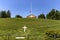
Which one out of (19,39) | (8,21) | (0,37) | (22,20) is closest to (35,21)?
(22,20)

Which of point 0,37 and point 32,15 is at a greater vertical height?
point 32,15

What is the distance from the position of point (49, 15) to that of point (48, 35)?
173ft

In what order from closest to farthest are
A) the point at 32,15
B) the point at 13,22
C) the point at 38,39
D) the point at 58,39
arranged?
the point at 58,39
the point at 38,39
the point at 13,22
the point at 32,15

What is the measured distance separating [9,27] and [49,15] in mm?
42746

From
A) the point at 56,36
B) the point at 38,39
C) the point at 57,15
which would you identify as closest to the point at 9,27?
the point at 38,39

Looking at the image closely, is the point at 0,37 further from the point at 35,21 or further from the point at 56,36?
the point at 35,21

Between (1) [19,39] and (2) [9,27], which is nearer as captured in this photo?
(1) [19,39]

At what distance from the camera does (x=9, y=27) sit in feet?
125

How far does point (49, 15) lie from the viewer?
259ft

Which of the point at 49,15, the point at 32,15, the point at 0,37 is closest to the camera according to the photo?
the point at 0,37

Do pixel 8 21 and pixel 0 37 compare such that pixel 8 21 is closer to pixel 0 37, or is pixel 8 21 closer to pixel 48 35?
pixel 0 37

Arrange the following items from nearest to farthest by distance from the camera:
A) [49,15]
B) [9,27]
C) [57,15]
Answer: [9,27], [57,15], [49,15]

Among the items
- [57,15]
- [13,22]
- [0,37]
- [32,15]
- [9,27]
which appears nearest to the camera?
[0,37]

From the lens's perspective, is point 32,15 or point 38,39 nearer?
point 38,39
